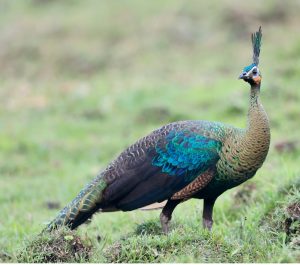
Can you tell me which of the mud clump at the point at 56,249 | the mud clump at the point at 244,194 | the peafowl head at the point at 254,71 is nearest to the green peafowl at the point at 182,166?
the peafowl head at the point at 254,71

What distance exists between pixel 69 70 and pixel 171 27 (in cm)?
265

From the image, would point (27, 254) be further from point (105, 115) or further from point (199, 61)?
point (199, 61)

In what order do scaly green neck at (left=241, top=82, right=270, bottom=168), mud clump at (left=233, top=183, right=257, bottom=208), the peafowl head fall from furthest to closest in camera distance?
mud clump at (left=233, top=183, right=257, bottom=208), the peafowl head, scaly green neck at (left=241, top=82, right=270, bottom=168)

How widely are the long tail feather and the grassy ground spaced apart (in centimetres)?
18

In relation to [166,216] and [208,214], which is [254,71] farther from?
[166,216]

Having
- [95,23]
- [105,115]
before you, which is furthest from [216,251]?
[95,23]

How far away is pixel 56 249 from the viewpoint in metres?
5.55

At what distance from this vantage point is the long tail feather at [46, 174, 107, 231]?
6.08m

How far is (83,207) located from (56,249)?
61 cm

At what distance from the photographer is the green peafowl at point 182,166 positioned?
5754 millimetres

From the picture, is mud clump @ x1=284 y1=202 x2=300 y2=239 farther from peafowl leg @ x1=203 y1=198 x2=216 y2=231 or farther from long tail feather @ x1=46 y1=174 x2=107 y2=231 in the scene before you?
long tail feather @ x1=46 y1=174 x2=107 y2=231

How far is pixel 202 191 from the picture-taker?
591 centimetres

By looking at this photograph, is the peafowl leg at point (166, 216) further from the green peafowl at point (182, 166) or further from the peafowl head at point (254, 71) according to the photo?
the peafowl head at point (254, 71)

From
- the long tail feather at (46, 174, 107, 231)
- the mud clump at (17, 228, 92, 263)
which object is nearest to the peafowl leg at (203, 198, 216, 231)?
the long tail feather at (46, 174, 107, 231)
